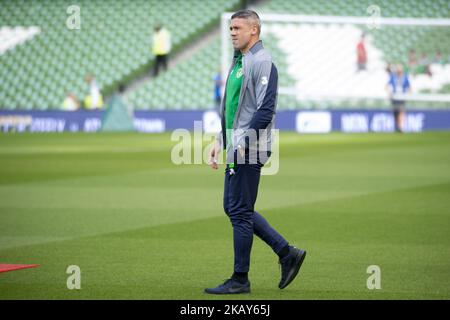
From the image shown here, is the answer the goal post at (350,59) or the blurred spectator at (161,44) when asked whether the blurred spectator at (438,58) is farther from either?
the blurred spectator at (161,44)

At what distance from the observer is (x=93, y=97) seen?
36781 millimetres

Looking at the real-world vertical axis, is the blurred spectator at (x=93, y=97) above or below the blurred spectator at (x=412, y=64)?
below

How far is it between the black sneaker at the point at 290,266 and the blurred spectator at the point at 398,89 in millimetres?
23641

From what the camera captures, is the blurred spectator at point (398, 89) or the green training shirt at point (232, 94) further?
the blurred spectator at point (398, 89)

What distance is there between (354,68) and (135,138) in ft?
29.7

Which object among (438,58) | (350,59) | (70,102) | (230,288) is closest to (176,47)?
(70,102)

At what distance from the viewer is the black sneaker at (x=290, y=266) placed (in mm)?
7504

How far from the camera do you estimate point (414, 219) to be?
11641 millimetres

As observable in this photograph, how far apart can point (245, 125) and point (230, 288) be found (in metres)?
1.25

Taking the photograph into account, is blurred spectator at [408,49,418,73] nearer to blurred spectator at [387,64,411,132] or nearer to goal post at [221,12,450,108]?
goal post at [221,12,450,108]

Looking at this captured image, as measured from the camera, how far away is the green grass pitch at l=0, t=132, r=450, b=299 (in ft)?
25.2

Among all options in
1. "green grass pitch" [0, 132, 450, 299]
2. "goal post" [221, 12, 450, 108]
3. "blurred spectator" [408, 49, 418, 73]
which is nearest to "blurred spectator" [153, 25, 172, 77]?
"goal post" [221, 12, 450, 108]

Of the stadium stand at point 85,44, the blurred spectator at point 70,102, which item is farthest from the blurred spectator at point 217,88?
the blurred spectator at point 70,102
